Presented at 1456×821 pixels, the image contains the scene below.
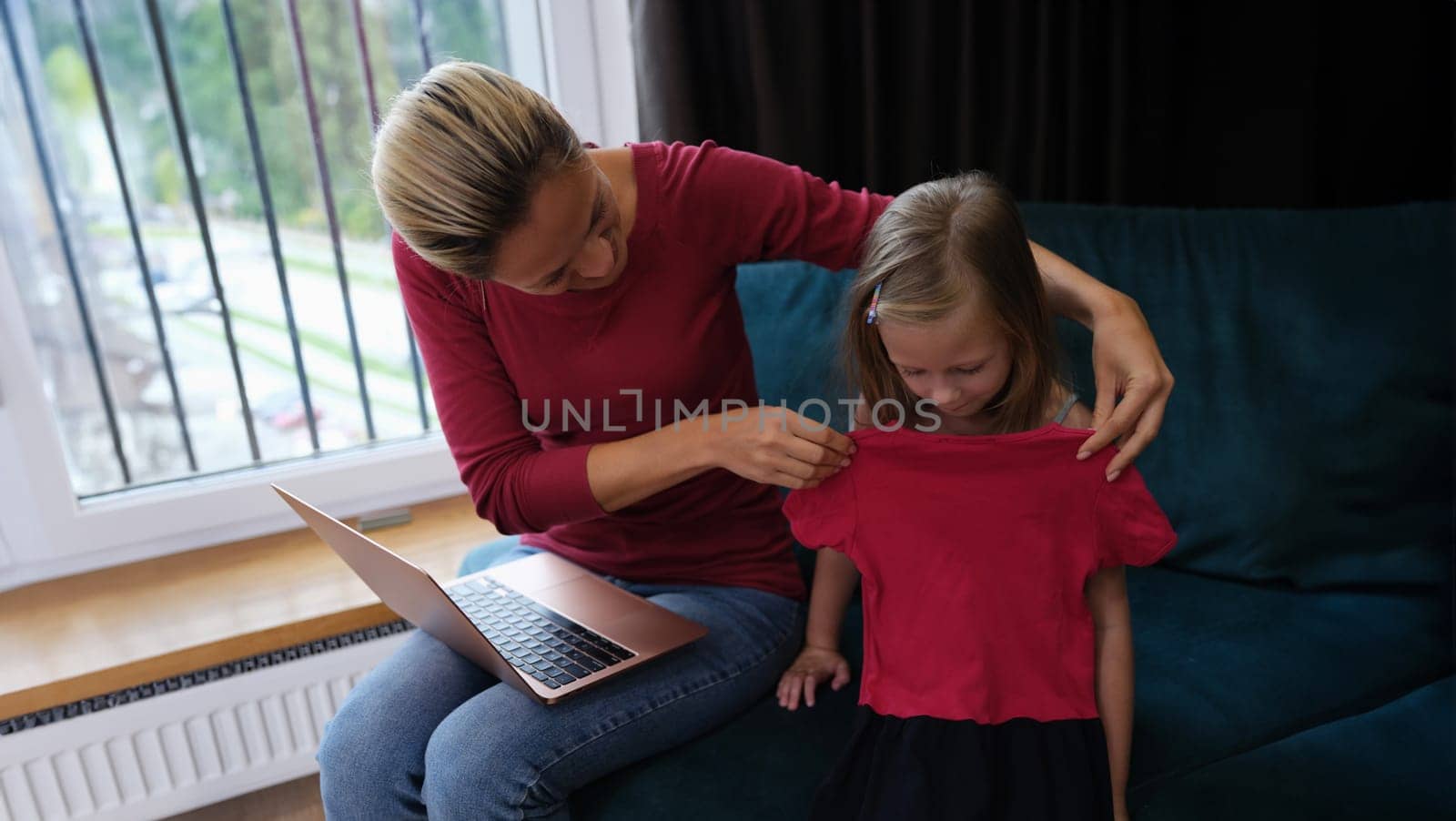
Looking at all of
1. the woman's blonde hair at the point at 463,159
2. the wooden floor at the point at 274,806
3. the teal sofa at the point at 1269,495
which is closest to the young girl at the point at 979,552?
the teal sofa at the point at 1269,495

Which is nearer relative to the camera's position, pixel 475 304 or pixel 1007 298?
pixel 1007 298

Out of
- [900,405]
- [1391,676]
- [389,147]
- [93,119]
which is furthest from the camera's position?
[93,119]

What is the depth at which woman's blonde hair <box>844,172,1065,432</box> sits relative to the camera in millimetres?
960

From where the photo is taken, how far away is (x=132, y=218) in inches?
66.8

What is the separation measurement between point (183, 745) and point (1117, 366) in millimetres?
1440

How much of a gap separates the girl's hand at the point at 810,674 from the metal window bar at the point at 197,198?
121cm

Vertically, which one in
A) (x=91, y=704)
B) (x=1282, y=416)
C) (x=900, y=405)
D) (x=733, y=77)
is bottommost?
(x=91, y=704)

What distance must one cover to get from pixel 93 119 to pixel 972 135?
154 centimetres

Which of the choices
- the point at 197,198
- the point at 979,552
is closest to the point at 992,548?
the point at 979,552

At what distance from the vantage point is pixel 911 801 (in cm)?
92

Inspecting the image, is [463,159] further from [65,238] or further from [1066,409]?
[65,238]

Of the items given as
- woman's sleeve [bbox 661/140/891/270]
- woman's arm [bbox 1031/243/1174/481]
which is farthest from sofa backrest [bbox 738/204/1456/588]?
woman's arm [bbox 1031/243/1174/481]

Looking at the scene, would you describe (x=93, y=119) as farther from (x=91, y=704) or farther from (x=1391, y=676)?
(x=1391, y=676)

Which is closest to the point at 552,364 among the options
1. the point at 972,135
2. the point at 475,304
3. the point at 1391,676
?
the point at 475,304
